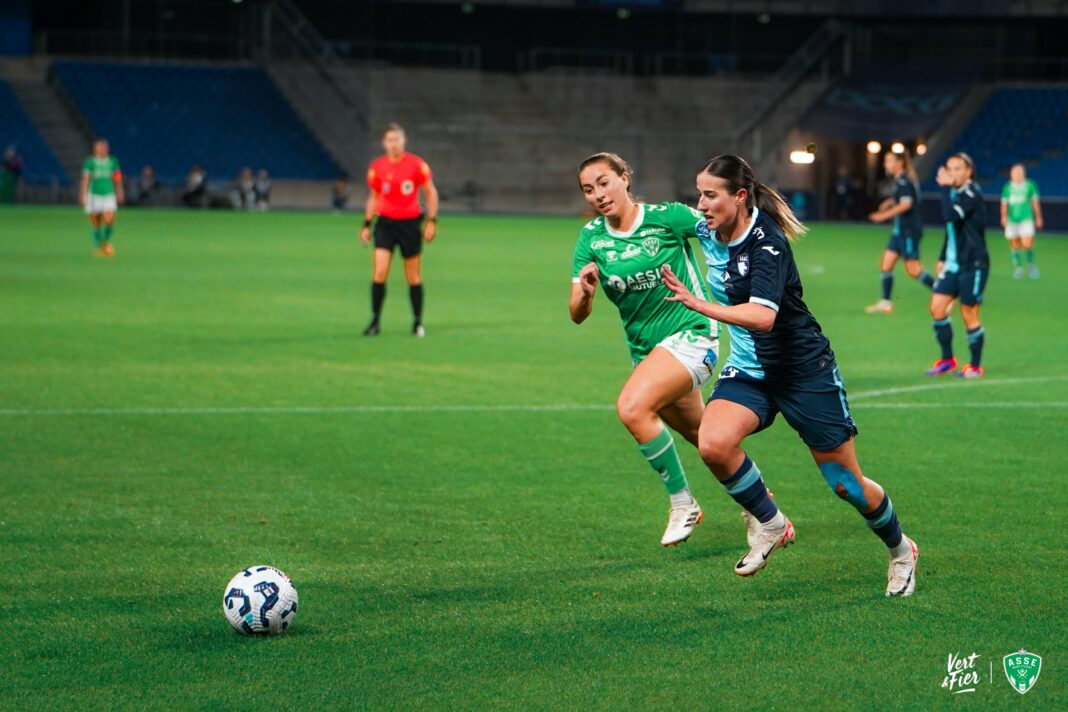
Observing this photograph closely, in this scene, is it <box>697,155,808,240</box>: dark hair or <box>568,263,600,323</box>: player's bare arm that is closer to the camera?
<box>697,155,808,240</box>: dark hair

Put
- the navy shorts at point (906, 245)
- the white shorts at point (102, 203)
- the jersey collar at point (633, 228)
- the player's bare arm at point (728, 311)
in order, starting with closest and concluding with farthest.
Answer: the player's bare arm at point (728, 311) → the jersey collar at point (633, 228) → the navy shorts at point (906, 245) → the white shorts at point (102, 203)

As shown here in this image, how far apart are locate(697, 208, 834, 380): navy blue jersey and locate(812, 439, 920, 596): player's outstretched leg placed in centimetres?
41

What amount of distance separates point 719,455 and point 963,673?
1538mm

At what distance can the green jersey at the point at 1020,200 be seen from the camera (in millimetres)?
28797

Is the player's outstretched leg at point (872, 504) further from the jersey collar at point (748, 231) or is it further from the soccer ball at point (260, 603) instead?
the soccer ball at point (260, 603)

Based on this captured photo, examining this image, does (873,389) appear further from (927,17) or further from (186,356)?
(927,17)

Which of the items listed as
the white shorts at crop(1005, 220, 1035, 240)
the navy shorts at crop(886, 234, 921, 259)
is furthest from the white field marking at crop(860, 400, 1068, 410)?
the white shorts at crop(1005, 220, 1035, 240)

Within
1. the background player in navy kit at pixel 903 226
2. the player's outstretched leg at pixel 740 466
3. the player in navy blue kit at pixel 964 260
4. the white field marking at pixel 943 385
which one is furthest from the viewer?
the background player in navy kit at pixel 903 226

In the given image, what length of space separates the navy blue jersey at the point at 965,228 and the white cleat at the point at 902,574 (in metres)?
8.01

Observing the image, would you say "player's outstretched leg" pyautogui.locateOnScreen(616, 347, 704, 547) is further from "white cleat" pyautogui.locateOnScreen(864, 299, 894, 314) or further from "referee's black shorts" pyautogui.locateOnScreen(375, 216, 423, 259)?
"white cleat" pyautogui.locateOnScreen(864, 299, 894, 314)

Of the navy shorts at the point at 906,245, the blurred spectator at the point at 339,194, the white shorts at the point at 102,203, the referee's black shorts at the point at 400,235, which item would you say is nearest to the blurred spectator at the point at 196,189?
the blurred spectator at the point at 339,194

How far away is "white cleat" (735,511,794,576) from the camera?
6.77 m

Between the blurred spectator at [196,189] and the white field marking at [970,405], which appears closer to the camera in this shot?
the white field marking at [970,405]

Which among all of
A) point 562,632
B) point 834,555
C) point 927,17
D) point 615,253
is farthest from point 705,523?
point 927,17
